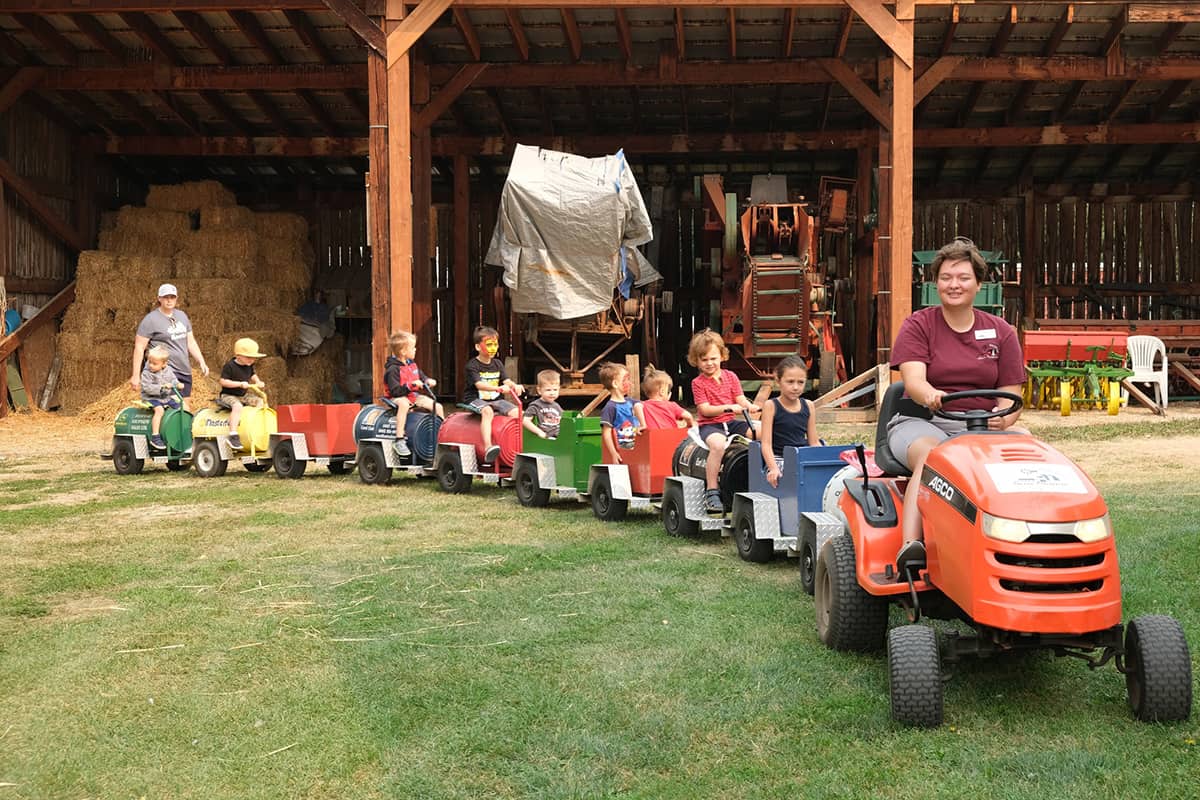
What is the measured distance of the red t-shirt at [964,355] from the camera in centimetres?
423

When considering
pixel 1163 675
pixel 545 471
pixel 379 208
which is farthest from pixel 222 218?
pixel 1163 675

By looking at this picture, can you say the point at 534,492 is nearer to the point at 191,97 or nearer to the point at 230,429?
the point at 230,429

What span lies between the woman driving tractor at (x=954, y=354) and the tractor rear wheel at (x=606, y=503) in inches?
130

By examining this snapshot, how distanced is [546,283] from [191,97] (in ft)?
22.2

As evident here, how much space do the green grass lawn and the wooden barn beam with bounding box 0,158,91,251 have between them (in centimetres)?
1166

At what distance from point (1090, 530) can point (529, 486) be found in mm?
5189

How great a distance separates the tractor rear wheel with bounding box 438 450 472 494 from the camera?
8969 millimetres

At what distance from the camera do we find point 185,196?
18.6 metres

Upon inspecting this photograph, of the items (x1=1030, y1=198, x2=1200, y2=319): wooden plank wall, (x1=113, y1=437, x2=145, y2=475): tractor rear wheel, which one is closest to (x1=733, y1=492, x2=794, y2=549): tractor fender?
(x1=113, y1=437, x2=145, y2=475): tractor rear wheel

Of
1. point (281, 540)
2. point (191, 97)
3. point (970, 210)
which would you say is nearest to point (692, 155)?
point (970, 210)

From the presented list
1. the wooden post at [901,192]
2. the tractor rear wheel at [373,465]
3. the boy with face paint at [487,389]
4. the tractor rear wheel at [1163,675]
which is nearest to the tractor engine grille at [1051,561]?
the tractor rear wheel at [1163,675]

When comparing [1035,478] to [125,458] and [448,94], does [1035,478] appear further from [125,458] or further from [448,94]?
[448,94]

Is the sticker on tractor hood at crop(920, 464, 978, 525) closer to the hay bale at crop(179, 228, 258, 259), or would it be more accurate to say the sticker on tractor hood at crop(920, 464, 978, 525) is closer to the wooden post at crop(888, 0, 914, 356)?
the wooden post at crop(888, 0, 914, 356)

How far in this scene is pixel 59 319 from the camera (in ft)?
58.2
